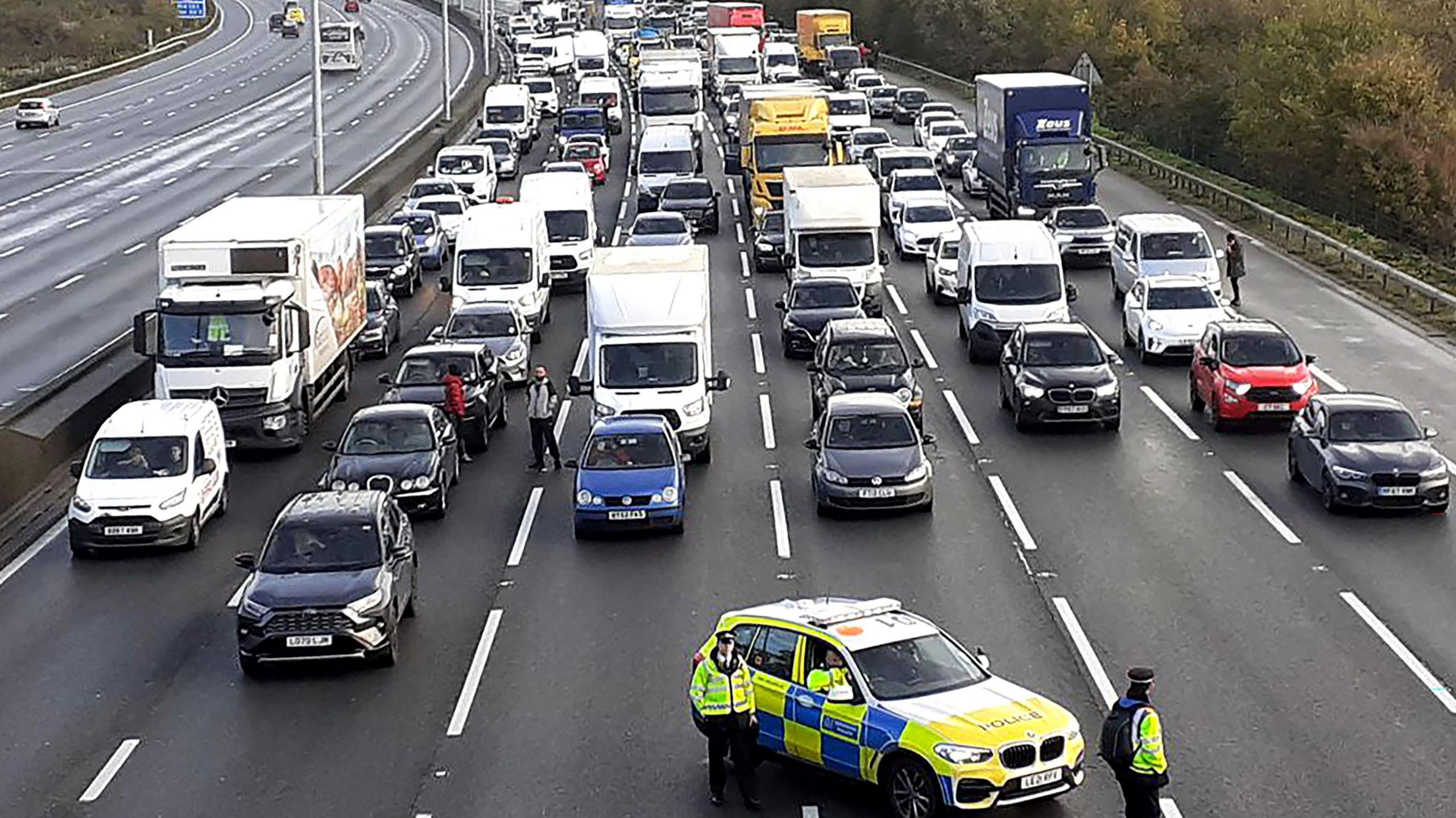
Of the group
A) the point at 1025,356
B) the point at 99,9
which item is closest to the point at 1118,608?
the point at 1025,356

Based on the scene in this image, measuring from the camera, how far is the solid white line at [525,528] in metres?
28.1

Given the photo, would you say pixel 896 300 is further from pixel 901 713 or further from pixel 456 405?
pixel 901 713

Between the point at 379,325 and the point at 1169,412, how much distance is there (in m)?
16.3

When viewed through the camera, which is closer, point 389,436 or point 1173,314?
point 389,436

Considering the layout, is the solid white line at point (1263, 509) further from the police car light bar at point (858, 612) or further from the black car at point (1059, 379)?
the police car light bar at point (858, 612)

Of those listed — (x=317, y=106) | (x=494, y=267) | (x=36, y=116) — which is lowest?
(x=494, y=267)

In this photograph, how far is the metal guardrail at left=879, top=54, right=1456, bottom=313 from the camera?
45219mm

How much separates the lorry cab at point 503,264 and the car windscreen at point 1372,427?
61.3 feet

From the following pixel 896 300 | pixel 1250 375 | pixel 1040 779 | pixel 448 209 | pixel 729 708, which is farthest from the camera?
pixel 448 209

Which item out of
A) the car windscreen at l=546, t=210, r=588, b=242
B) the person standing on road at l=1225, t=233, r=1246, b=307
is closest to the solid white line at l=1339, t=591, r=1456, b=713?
the person standing on road at l=1225, t=233, r=1246, b=307

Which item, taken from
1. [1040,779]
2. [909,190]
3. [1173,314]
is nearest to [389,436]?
[1040,779]

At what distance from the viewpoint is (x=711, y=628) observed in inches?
965

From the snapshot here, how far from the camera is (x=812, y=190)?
4622 centimetres

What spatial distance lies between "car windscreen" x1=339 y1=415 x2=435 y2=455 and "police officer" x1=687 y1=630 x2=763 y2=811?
13509mm
